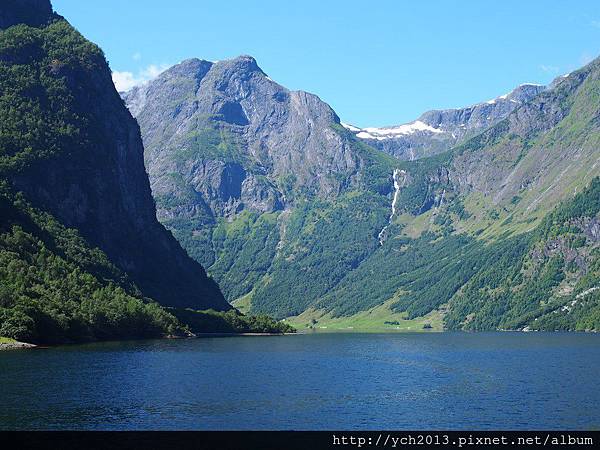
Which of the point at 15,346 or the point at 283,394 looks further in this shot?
the point at 15,346

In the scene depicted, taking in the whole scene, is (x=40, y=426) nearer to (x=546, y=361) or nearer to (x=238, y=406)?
(x=238, y=406)

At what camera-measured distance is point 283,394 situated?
11938 cm

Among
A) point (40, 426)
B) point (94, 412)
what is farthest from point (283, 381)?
point (40, 426)

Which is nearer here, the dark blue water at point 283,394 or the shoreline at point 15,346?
the dark blue water at point 283,394

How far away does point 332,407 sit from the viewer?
106 metres

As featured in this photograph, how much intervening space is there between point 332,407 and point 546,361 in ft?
339

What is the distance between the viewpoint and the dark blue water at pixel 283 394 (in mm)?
93000

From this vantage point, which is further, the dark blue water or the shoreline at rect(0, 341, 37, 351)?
the shoreline at rect(0, 341, 37, 351)

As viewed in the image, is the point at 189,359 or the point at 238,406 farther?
the point at 189,359

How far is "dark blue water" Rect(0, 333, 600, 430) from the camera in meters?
93.0
